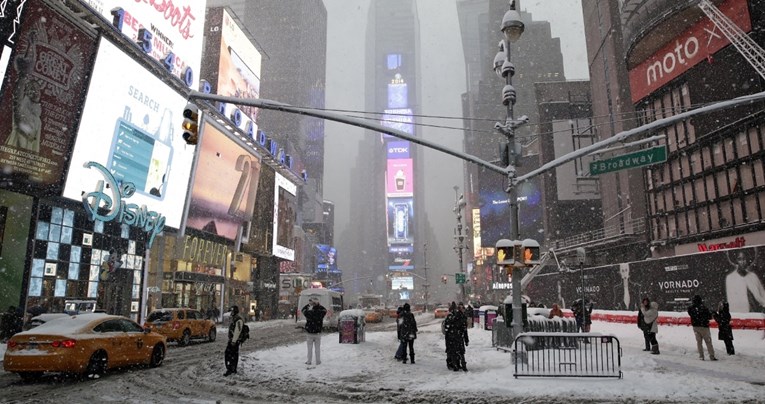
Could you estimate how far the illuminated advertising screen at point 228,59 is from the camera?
5059cm

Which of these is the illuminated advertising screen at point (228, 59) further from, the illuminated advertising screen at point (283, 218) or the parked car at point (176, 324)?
the parked car at point (176, 324)

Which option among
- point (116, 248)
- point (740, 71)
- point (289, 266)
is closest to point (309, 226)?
point (289, 266)

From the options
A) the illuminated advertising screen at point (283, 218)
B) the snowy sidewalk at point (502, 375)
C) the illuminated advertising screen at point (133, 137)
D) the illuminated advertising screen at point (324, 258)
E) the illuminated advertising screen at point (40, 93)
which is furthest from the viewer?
the illuminated advertising screen at point (324, 258)

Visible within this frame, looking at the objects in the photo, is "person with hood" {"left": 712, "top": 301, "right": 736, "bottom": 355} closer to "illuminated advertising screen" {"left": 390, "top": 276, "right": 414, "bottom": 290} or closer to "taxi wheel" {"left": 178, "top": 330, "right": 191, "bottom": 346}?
"taxi wheel" {"left": 178, "top": 330, "right": 191, "bottom": 346}

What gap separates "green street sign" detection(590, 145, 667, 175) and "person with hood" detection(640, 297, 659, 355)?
5.35 meters

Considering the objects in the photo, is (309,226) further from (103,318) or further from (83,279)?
(103,318)

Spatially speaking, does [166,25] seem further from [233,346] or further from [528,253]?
[528,253]

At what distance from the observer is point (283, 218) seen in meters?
65.2

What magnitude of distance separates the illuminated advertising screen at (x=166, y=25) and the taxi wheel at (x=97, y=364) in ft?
77.5

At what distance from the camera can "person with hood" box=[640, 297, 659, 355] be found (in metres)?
16.4

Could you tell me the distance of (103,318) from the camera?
488 inches

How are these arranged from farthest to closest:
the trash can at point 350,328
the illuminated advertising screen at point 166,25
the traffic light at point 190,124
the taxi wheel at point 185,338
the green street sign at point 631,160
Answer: the illuminated advertising screen at point 166,25
the taxi wheel at point 185,338
the trash can at point 350,328
the green street sign at point 631,160
the traffic light at point 190,124

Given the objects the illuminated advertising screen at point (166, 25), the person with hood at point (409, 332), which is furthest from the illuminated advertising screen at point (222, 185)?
the person with hood at point (409, 332)

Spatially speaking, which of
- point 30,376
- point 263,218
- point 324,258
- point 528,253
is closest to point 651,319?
point 528,253
